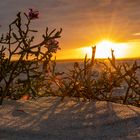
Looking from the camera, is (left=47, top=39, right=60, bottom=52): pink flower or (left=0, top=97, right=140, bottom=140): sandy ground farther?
(left=47, top=39, right=60, bottom=52): pink flower

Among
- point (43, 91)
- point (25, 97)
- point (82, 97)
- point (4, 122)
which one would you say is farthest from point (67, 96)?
point (4, 122)

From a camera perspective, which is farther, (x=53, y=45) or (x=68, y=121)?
(x=53, y=45)

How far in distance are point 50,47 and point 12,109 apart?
839mm

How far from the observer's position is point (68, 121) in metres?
3.54

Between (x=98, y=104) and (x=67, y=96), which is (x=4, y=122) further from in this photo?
(x=67, y=96)

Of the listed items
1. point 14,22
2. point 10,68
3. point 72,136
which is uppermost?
point 14,22

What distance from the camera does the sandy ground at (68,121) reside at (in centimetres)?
325

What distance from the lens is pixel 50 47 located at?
14.5 ft

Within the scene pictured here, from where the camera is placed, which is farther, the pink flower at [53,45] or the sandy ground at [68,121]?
the pink flower at [53,45]

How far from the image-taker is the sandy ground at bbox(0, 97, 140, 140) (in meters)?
3.25

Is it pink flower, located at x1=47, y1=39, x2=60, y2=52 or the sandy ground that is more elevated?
pink flower, located at x1=47, y1=39, x2=60, y2=52

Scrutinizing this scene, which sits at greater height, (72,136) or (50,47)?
(50,47)

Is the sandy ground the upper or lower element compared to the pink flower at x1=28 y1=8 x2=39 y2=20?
lower

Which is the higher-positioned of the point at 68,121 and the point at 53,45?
the point at 53,45
